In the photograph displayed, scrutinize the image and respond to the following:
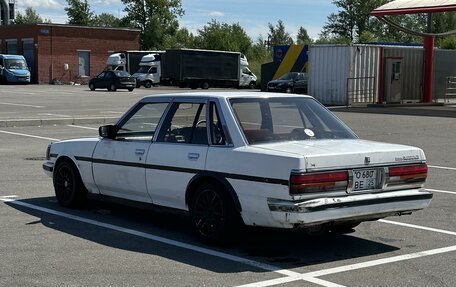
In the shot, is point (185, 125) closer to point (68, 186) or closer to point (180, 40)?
point (68, 186)

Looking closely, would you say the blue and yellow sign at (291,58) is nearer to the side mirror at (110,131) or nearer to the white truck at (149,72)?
the white truck at (149,72)

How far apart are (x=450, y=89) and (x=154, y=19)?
62524 millimetres

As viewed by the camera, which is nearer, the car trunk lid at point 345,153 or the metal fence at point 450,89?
the car trunk lid at point 345,153

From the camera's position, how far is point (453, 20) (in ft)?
283

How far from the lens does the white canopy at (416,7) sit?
30.5 m

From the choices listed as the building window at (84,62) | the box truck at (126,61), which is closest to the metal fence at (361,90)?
the box truck at (126,61)

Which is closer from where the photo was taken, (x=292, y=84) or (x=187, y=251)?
(x=187, y=251)

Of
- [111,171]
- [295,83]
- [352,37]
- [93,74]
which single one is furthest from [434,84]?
[352,37]

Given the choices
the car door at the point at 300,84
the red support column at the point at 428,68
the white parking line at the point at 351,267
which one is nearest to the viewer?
the white parking line at the point at 351,267

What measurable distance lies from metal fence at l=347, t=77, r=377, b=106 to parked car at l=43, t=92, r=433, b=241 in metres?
26.8

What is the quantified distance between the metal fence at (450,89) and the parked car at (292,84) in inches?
334

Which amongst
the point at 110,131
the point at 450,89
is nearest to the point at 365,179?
the point at 110,131

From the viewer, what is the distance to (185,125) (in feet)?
25.6

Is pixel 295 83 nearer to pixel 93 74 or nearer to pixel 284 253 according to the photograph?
pixel 93 74
